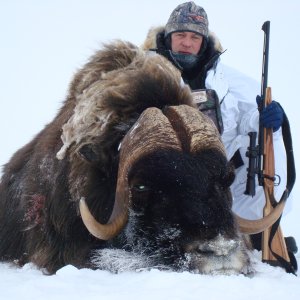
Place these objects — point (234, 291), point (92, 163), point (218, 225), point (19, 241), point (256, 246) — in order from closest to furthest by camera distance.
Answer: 1. point (234, 291)
2. point (218, 225)
3. point (92, 163)
4. point (19, 241)
5. point (256, 246)

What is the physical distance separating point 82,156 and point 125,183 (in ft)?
1.34

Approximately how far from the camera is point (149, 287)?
1.77 meters

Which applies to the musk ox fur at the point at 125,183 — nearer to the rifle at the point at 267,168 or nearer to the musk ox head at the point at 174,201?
the musk ox head at the point at 174,201

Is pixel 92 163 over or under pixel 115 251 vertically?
over

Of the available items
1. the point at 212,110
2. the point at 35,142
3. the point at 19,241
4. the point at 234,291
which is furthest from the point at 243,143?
the point at 234,291

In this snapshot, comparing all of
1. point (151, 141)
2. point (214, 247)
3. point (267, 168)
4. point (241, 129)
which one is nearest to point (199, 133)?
point (151, 141)

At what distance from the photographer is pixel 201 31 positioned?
171 inches

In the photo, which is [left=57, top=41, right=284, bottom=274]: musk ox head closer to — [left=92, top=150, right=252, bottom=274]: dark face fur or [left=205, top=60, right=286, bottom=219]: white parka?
[left=92, top=150, right=252, bottom=274]: dark face fur

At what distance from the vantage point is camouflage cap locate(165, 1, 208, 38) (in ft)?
14.2

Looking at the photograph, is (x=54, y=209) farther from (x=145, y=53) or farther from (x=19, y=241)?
(x=145, y=53)

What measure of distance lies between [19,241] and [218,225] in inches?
60.2

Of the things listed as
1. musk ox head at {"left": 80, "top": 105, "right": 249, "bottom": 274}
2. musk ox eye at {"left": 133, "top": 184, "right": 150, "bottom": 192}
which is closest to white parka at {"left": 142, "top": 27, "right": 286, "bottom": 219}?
musk ox head at {"left": 80, "top": 105, "right": 249, "bottom": 274}

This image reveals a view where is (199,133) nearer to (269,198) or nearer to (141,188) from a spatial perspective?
(141,188)

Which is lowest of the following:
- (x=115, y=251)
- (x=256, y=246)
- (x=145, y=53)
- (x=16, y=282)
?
(x=256, y=246)
